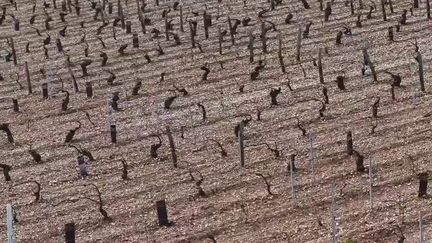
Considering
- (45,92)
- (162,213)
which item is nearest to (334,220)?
(162,213)

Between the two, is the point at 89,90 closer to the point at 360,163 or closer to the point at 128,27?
the point at 128,27

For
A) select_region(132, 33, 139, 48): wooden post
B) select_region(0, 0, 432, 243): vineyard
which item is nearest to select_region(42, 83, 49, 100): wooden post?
select_region(0, 0, 432, 243): vineyard

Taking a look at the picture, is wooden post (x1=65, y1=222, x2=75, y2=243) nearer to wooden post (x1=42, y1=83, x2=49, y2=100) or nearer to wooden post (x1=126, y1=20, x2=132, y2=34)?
wooden post (x1=42, y1=83, x2=49, y2=100)

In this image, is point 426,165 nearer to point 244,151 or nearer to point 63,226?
point 244,151

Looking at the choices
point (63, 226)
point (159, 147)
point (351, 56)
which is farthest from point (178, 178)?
point (351, 56)

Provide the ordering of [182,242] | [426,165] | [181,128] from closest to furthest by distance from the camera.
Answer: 1. [182,242]
2. [426,165]
3. [181,128]

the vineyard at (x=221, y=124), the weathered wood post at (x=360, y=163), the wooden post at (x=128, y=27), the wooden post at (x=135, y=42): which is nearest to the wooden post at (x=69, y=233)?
the vineyard at (x=221, y=124)

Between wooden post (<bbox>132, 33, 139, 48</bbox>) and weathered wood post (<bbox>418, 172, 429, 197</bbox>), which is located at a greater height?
wooden post (<bbox>132, 33, 139, 48</bbox>)

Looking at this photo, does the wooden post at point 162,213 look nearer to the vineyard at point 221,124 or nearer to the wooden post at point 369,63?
the vineyard at point 221,124
